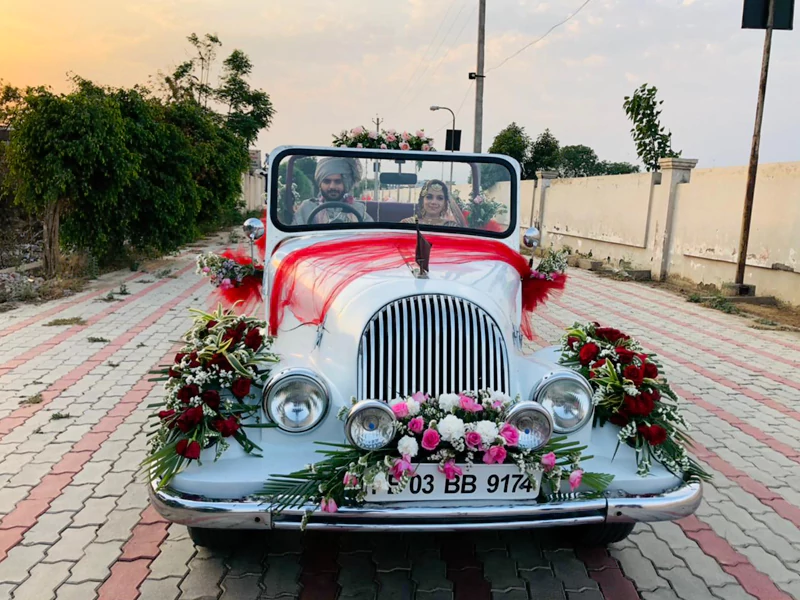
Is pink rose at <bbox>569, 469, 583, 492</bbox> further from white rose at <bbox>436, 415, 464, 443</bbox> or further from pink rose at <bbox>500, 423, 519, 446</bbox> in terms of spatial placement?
white rose at <bbox>436, 415, 464, 443</bbox>

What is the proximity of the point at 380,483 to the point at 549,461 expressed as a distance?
627 millimetres

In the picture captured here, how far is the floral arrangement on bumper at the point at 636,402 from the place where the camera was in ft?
8.48

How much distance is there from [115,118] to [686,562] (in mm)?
9222

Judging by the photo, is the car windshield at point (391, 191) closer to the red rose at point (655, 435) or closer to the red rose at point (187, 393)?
the red rose at point (187, 393)

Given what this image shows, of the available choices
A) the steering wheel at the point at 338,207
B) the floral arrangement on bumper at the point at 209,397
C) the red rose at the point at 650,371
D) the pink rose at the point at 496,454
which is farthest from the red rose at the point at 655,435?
the steering wheel at the point at 338,207

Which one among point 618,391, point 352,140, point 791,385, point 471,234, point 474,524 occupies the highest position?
point 352,140

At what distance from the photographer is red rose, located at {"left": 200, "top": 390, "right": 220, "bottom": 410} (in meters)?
2.50

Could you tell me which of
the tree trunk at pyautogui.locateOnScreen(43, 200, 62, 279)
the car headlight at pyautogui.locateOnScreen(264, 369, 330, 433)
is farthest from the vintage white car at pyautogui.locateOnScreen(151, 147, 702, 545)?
the tree trunk at pyautogui.locateOnScreen(43, 200, 62, 279)

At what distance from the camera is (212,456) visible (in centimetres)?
240

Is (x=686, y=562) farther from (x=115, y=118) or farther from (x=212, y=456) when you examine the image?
(x=115, y=118)

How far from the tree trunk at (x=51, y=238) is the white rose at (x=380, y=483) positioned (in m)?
8.58

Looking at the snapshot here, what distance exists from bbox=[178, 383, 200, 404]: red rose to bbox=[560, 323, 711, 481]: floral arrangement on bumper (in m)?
1.64

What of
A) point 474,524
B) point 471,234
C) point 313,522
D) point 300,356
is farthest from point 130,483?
point 471,234

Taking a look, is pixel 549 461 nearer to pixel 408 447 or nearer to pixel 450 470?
pixel 450 470
